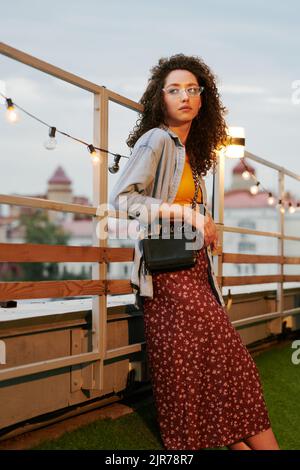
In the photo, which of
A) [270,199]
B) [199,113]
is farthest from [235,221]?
[199,113]

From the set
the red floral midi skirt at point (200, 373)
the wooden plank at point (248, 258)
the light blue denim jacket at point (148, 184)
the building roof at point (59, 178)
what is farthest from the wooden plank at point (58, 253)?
the building roof at point (59, 178)

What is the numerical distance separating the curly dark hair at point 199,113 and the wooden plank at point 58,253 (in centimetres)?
40

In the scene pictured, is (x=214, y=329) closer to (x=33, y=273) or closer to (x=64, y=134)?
(x=64, y=134)

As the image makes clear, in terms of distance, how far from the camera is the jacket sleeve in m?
1.95

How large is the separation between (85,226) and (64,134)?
3211 inches

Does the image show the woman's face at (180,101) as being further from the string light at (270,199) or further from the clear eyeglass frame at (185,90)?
the string light at (270,199)

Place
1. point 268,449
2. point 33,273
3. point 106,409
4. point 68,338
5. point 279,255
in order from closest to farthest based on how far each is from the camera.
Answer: point 268,449 → point 68,338 → point 106,409 → point 279,255 → point 33,273

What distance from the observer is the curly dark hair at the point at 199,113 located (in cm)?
222

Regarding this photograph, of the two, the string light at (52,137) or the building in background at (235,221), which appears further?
the building in background at (235,221)

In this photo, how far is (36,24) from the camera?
3004 inches

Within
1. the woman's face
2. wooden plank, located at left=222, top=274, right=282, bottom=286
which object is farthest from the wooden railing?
wooden plank, located at left=222, top=274, right=282, bottom=286

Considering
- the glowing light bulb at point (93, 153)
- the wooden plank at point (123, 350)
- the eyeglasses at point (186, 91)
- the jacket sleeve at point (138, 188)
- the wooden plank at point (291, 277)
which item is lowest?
the wooden plank at point (123, 350)
